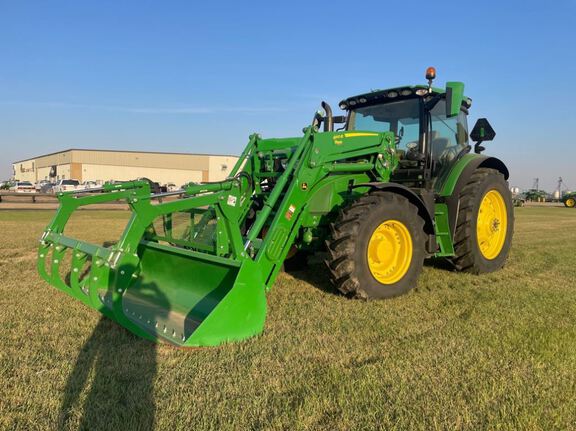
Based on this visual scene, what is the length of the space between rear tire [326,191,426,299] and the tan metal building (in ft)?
223

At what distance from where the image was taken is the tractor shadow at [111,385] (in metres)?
2.45

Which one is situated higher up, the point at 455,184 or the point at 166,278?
the point at 455,184

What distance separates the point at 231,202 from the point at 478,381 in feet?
8.03

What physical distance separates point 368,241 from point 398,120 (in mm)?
2395

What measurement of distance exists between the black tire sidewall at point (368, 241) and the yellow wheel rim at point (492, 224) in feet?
6.39

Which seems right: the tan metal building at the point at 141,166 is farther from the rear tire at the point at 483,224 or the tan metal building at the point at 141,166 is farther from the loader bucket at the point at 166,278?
the loader bucket at the point at 166,278

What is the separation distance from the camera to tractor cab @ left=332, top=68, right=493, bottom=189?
613 cm

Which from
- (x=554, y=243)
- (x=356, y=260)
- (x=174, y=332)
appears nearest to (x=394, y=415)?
(x=174, y=332)

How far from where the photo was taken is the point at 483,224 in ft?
22.3

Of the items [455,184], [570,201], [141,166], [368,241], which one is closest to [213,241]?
[368,241]

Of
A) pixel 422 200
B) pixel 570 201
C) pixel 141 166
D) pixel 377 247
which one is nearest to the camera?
pixel 377 247

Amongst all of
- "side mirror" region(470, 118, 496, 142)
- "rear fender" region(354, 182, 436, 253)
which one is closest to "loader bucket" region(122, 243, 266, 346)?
"rear fender" region(354, 182, 436, 253)

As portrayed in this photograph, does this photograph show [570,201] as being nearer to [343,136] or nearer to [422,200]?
[422,200]

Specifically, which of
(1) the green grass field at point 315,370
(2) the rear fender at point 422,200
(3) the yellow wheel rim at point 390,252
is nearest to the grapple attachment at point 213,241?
(1) the green grass field at point 315,370
